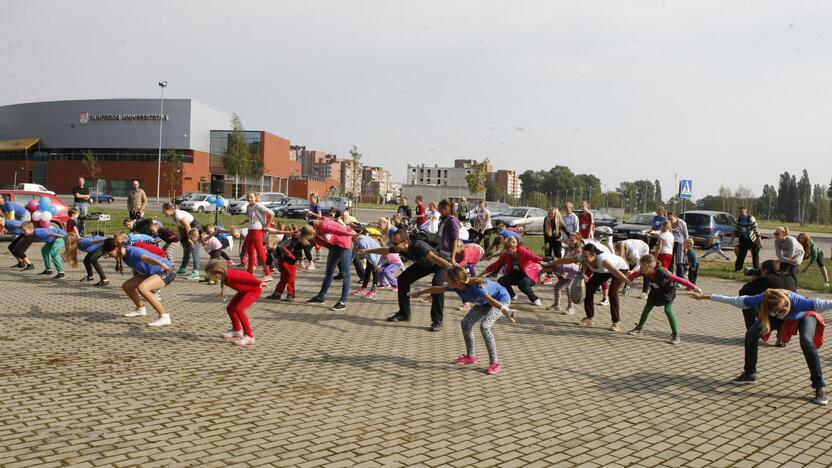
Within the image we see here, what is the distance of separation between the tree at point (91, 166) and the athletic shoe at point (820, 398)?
73.7 metres

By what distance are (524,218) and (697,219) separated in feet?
32.8

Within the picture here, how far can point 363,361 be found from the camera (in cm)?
759

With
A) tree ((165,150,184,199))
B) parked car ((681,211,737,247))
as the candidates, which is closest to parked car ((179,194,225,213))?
tree ((165,150,184,199))

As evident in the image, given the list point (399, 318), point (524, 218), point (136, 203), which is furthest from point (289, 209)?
point (399, 318)

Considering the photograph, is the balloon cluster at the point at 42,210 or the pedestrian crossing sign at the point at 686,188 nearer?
the balloon cluster at the point at 42,210

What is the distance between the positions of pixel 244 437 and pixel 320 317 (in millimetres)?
5150

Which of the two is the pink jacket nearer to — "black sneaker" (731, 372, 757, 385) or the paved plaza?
the paved plaza

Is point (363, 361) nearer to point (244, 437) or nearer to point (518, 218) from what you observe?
point (244, 437)

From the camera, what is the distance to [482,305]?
7480mm

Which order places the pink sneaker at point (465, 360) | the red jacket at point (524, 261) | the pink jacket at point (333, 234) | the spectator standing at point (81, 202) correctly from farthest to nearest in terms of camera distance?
the spectator standing at point (81, 202) < the pink jacket at point (333, 234) < the red jacket at point (524, 261) < the pink sneaker at point (465, 360)

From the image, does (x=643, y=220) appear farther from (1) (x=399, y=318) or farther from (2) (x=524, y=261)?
(1) (x=399, y=318)

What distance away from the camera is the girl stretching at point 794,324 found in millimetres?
6527

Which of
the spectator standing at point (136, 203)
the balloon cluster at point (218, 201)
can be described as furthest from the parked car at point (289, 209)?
the spectator standing at point (136, 203)

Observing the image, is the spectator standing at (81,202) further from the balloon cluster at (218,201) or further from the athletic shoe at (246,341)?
the athletic shoe at (246,341)
